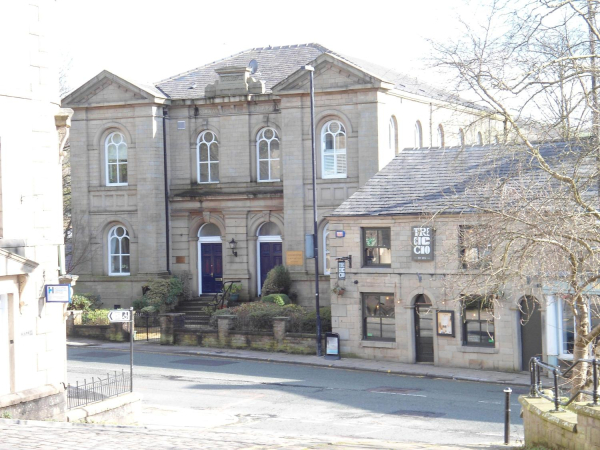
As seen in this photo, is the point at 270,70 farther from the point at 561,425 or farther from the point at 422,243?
the point at 561,425

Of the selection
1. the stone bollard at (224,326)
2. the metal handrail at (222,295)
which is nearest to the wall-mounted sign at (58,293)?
the stone bollard at (224,326)

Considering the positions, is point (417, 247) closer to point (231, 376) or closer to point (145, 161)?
point (231, 376)

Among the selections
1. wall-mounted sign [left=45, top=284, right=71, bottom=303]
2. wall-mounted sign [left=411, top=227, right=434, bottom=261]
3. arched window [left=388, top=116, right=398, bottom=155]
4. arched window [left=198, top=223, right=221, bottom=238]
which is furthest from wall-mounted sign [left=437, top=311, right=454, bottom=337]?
wall-mounted sign [left=45, top=284, right=71, bottom=303]

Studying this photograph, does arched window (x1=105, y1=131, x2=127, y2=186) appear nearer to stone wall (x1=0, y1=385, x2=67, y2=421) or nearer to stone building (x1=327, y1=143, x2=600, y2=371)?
stone building (x1=327, y1=143, x2=600, y2=371)

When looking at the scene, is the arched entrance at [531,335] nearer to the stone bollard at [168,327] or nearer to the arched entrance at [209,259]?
the stone bollard at [168,327]

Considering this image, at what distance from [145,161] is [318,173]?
24.7ft

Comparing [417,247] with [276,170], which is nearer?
[417,247]

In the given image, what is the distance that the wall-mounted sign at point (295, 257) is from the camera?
35500 mm

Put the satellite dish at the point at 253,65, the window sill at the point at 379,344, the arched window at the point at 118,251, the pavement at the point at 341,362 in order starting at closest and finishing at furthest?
the pavement at the point at 341,362
the window sill at the point at 379,344
the arched window at the point at 118,251
the satellite dish at the point at 253,65

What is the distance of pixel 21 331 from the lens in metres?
17.4

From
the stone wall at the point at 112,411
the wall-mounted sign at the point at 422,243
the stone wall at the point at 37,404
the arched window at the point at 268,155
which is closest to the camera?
the stone wall at the point at 37,404

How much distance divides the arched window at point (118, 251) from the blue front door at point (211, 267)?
328 centimetres

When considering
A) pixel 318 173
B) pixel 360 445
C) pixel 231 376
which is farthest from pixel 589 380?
pixel 318 173

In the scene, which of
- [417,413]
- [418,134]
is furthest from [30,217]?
[418,134]
